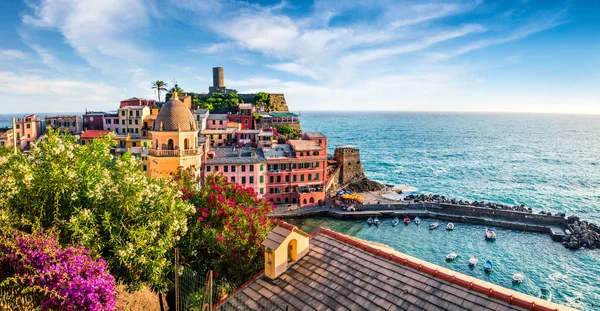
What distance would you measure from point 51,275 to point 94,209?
3573 mm

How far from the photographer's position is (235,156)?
57375mm

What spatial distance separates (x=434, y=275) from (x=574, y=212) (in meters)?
65.3

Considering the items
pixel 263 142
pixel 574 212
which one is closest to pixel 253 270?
pixel 263 142

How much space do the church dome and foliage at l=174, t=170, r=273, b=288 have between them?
22.7 feet

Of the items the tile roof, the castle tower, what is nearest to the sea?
the tile roof

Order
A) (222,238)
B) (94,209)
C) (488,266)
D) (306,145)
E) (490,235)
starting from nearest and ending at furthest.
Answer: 1. (94,209)
2. (222,238)
3. (488,266)
4. (490,235)
5. (306,145)

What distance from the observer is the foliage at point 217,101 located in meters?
98.0

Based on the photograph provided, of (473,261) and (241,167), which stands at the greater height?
(241,167)

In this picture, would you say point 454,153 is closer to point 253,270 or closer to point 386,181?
point 386,181

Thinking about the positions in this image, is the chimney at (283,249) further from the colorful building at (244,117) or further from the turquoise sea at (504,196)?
the colorful building at (244,117)

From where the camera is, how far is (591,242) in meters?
46.6

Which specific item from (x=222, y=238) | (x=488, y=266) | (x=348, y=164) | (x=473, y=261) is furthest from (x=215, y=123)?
(x=222, y=238)

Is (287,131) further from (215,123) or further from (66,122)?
(66,122)

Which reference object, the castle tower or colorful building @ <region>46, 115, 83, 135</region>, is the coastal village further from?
the castle tower
